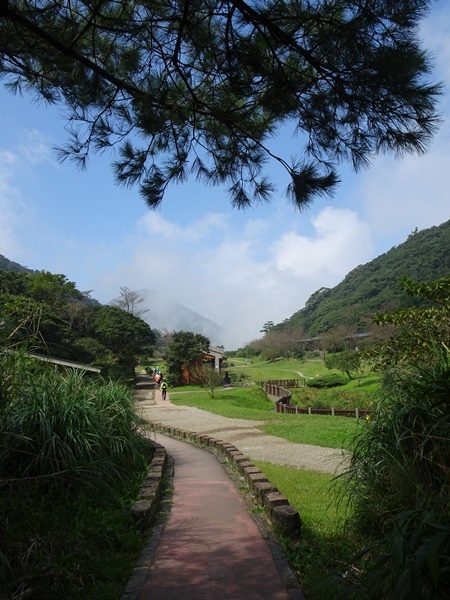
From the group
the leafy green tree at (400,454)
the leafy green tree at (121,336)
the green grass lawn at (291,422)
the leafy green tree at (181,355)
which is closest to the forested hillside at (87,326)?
the leafy green tree at (121,336)

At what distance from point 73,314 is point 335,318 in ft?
146

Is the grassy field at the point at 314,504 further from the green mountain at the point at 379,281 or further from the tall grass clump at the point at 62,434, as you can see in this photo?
the green mountain at the point at 379,281

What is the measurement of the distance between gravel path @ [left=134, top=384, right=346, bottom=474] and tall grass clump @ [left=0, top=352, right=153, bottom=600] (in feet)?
6.30

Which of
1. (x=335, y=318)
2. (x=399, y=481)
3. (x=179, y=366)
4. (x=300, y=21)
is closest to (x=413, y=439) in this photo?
(x=399, y=481)

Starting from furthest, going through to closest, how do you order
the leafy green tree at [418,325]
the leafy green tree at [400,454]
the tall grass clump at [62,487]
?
the leafy green tree at [418,325] < the leafy green tree at [400,454] < the tall grass clump at [62,487]

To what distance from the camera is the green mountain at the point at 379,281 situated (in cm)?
5334

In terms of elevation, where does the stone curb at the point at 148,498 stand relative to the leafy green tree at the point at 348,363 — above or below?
below

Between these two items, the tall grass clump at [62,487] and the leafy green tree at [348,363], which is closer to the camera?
the tall grass clump at [62,487]

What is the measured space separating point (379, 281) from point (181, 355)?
4313 cm

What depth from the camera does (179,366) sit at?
33719 millimetres

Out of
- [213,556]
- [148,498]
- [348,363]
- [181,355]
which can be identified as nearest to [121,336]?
[181,355]

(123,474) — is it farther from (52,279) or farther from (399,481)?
(52,279)

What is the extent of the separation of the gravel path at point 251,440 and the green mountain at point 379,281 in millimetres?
30956

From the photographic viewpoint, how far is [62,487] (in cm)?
406
